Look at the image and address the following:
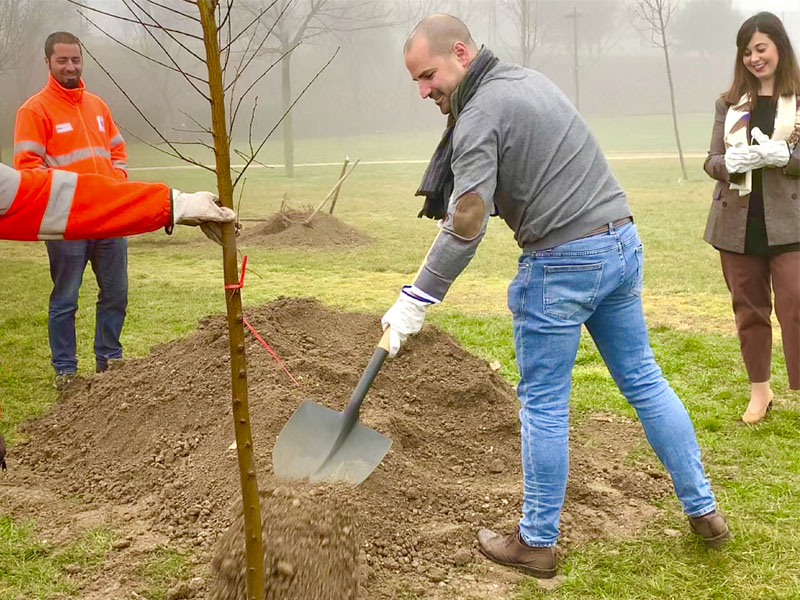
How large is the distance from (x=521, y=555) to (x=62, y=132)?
3.52 m

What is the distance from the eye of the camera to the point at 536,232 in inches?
104

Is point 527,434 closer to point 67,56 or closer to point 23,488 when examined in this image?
point 23,488

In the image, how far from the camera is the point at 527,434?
2824 millimetres

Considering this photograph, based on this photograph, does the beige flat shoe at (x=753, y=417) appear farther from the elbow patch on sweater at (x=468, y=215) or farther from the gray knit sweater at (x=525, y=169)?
the elbow patch on sweater at (x=468, y=215)

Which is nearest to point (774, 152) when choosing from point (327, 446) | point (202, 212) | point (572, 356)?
point (572, 356)

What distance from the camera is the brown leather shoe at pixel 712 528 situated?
3021mm

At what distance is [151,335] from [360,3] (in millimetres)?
26902

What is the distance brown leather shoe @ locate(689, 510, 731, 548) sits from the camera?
302 cm

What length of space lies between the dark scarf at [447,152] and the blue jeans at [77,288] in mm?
2790

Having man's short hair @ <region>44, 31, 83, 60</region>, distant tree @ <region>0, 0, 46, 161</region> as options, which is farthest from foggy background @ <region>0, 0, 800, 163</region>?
man's short hair @ <region>44, 31, 83, 60</region>

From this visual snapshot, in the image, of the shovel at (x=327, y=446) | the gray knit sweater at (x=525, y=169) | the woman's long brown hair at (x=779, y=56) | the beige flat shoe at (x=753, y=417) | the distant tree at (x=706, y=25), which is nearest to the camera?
the gray knit sweater at (x=525, y=169)

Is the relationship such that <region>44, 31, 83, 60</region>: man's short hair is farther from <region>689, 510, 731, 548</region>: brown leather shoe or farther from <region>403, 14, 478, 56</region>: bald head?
<region>689, 510, 731, 548</region>: brown leather shoe

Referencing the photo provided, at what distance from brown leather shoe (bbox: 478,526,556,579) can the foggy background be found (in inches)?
253

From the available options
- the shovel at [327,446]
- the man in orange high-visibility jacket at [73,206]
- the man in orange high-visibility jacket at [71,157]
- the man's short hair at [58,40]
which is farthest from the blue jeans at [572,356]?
the man's short hair at [58,40]
